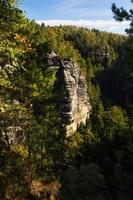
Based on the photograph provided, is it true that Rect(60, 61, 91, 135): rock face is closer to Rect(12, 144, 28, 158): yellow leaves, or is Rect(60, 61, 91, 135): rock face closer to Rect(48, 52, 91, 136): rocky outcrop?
Rect(48, 52, 91, 136): rocky outcrop

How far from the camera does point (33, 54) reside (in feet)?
109

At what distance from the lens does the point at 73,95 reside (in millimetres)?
120625

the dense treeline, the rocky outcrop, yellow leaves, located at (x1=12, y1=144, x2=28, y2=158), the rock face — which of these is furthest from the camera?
the rocky outcrop

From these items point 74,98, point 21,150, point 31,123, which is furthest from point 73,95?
point 21,150

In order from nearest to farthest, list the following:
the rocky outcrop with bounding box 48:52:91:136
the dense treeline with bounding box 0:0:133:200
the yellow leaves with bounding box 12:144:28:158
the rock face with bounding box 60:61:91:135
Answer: the dense treeline with bounding box 0:0:133:200 → the yellow leaves with bounding box 12:144:28:158 → the rock face with bounding box 60:61:91:135 → the rocky outcrop with bounding box 48:52:91:136

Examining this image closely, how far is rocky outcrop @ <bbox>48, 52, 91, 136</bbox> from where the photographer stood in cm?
11431

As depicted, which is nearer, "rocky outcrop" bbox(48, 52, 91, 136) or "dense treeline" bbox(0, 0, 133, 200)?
"dense treeline" bbox(0, 0, 133, 200)

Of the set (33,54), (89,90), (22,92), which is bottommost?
(89,90)

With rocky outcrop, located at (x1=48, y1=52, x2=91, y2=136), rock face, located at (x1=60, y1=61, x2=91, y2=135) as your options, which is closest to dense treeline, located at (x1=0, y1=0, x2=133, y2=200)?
rock face, located at (x1=60, y1=61, x2=91, y2=135)

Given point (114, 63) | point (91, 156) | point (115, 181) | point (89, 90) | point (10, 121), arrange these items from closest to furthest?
point (10, 121) < point (115, 181) < point (91, 156) < point (89, 90) < point (114, 63)

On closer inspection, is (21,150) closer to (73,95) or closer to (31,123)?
(31,123)

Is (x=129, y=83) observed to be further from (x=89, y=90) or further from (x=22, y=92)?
(x=22, y=92)

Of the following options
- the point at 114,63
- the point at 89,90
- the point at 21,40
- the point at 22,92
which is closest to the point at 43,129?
the point at 22,92

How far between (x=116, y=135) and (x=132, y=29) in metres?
53.3
